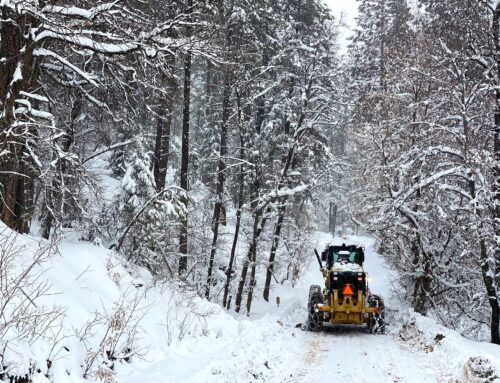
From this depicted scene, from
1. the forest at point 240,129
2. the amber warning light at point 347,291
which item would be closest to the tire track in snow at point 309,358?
the amber warning light at point 347,291

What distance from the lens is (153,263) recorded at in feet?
46.9

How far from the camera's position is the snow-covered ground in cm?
626

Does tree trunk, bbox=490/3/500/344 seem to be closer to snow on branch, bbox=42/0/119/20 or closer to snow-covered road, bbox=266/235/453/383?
snow-covered road, bbox=266/235/453/383

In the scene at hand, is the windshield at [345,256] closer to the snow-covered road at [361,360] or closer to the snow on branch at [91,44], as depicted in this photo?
the snow-covered road at [361,360]

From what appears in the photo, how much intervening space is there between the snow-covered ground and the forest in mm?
1035

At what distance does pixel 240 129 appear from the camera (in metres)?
19.0

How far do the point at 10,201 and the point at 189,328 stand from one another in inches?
165

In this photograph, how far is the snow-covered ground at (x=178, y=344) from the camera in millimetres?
6258

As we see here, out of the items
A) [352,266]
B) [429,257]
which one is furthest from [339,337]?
[429,257]

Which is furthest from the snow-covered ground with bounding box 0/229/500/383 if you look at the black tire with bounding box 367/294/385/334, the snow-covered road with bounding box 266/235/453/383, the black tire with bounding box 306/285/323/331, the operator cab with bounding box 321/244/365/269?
the operator cab with bounding box 321/244/365/269

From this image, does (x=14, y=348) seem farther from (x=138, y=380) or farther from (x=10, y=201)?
(x=10, y=201)

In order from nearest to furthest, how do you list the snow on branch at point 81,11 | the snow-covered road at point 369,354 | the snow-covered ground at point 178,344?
the snow-covered ground at point 178,344 < the snow on branch at point 81,11 < the snow-covered road at point 369,354

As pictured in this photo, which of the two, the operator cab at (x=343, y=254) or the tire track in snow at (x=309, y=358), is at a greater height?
the operator cab at (x=343, y=254)

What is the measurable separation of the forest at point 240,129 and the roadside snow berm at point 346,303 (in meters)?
1.88
